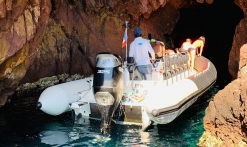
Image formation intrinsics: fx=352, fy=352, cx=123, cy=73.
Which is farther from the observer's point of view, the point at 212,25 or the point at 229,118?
the point at 212,25

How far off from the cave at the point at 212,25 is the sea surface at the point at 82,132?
14.1 m

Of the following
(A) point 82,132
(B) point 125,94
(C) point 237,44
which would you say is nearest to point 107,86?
(B) point 125,94

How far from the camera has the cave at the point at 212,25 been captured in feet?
76.4

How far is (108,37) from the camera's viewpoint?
14578 millimetres

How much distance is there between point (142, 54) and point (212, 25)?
784 inches

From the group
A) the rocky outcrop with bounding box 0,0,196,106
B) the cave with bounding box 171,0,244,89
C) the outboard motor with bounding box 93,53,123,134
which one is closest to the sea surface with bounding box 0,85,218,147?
the outboard motor with bounding box 93,53,123,134

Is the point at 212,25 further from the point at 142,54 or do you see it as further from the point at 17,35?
the point at 17,35

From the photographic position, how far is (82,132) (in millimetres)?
7621

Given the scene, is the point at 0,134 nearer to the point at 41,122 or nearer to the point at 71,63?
the point at 41,122

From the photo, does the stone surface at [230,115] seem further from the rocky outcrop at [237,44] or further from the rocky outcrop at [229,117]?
the rocky outcrop at [237,44]

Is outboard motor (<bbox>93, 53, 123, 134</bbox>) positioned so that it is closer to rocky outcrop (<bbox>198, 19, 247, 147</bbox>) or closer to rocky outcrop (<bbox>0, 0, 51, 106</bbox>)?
rocky outcrop (<bbox>198, 19, 247, 147</bbox>)

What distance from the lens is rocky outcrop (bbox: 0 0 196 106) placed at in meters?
8.51

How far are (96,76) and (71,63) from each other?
611cm

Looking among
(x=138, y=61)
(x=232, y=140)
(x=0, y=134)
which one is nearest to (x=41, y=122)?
(x=0, y=134)
